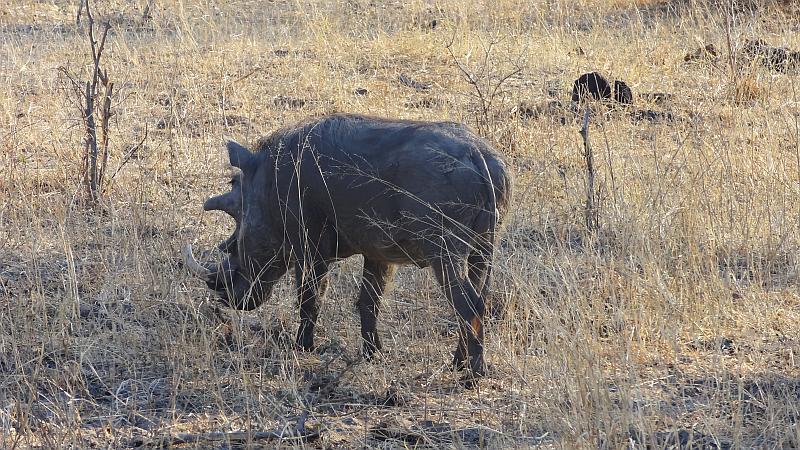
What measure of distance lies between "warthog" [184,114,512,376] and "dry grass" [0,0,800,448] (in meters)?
0.18

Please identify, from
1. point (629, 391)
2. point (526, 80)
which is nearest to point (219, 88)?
point (526, 80)

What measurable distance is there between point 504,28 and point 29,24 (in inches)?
180

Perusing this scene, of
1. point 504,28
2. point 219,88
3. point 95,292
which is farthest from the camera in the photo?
point 504,28

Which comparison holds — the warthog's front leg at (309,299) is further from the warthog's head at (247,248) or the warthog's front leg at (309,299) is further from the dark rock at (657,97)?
the dark rock at (657,97)

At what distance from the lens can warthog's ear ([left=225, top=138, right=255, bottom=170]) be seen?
205 inches

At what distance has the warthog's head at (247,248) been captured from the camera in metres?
5.12

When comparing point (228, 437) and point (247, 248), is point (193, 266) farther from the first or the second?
point (228, 437)

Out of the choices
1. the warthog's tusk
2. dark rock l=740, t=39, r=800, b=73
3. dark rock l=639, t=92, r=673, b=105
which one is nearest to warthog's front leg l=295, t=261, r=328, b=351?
the warthog's tusk

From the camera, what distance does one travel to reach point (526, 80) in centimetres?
897

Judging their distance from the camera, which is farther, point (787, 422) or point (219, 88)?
point (219, 88)

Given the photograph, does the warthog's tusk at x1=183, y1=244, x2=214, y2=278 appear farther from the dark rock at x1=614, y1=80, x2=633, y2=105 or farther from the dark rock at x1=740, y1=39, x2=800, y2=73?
the dark rock at x1=740, y1=39, x2=800, y2=73

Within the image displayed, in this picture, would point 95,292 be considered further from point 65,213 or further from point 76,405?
point 76,405

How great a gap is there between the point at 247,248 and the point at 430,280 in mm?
888

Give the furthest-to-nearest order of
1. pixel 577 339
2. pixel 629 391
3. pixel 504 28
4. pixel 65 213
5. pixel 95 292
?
1. pixel 504 28
2. pixel 65 213
3. pixel 95 292
4. pixel 577 339
5. pixel 629 391
